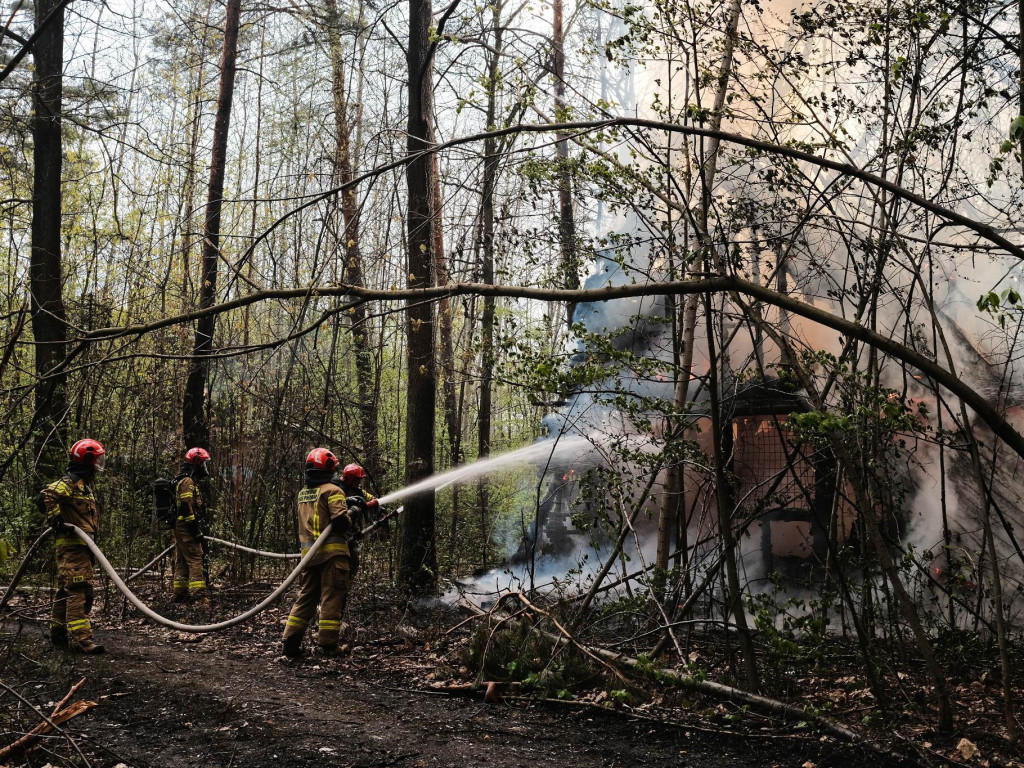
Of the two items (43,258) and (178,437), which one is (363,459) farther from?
(43,258)

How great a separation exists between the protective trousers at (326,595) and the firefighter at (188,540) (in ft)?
9.17

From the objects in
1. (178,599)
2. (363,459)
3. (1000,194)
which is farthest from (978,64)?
(178,599)

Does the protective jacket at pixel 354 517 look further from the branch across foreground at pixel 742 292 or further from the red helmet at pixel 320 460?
the branch across foreground at pixel 742 292

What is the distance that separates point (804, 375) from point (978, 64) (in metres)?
2.54

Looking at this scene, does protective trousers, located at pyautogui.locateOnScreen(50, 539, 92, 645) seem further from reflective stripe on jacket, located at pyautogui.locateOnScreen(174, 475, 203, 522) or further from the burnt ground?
reflective stripe on jacket, located at pyautogui.locateOnScreen(174, 475, 203, 522)

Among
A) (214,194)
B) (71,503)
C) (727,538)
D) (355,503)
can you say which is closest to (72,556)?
(71,503)

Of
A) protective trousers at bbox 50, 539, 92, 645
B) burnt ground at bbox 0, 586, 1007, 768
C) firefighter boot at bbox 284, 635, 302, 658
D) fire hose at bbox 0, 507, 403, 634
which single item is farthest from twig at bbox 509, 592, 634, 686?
protective trousers at bbox 50, 539, 92, 645

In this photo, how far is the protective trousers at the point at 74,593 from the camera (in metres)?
7.64

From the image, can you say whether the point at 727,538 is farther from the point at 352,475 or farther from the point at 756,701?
the point at 352,475

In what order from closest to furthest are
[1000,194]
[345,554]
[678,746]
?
[678,746], [345,554], [1000,194]

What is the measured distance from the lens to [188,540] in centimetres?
1019

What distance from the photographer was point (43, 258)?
1273 cm

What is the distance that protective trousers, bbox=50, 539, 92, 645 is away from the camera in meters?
7.64

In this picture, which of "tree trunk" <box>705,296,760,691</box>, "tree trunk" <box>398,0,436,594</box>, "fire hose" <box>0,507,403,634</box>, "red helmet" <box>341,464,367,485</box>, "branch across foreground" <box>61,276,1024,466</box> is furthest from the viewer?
"tree trunk" <box>398,0,436,594</box>
